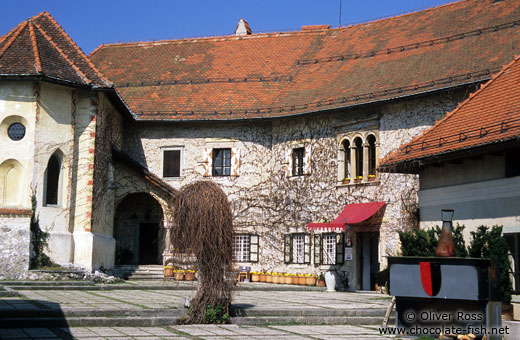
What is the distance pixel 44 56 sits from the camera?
2431 cm

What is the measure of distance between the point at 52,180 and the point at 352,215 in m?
10.6

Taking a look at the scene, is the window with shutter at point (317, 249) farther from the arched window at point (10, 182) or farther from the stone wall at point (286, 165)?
the arched window at point (10, 182)

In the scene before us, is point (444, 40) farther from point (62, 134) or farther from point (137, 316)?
point (137, 316)

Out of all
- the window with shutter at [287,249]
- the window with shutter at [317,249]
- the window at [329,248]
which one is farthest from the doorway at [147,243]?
the window at [329,248]

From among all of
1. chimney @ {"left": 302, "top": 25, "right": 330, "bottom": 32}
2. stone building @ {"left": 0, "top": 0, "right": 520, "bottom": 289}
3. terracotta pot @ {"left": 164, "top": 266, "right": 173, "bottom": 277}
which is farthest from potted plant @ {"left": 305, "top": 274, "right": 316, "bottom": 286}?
chimney @ {"left": 302, "top": 25, "right": 330, "bottom": 32}

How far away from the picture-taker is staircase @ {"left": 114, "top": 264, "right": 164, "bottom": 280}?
26.9 meters

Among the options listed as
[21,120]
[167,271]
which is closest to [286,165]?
[167,271]

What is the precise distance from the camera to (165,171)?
30391 mm

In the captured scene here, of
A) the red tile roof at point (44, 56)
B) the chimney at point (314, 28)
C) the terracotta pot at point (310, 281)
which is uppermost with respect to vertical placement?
the chimney at point (314, 28)

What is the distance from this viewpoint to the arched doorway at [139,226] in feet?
101

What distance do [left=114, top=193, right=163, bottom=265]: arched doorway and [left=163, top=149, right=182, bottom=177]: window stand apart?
1.51 m

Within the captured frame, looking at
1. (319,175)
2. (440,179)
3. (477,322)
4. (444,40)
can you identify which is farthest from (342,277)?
(477,322)

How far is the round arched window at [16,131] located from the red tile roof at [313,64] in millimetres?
7292

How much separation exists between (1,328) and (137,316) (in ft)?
8.71
